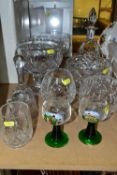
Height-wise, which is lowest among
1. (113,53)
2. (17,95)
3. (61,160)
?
(61,160)

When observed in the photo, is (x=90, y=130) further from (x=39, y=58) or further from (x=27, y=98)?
(x=39, y=58)

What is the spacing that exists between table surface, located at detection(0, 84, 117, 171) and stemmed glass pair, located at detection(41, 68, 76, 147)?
2cm

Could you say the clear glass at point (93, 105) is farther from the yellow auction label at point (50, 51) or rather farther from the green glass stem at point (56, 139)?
the yellow auction label at point (50, 51)

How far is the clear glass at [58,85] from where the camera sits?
676 millimetres

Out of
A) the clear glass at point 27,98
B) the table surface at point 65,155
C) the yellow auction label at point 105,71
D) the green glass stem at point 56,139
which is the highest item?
the yellow auction label at point 105,71

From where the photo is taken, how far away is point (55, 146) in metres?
0.55

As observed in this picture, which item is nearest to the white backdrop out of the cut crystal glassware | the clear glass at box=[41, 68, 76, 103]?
the cut crystal glassware

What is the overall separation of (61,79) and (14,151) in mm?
290

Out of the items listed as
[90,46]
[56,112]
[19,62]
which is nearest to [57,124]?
[56,112]

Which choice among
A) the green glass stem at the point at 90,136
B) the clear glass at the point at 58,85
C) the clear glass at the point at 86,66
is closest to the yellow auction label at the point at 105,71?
the clear glass at the point at 86,66

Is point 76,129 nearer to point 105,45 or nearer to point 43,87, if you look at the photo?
point 43,87

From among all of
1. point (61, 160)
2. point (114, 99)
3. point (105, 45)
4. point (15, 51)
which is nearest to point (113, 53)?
point (105, 45)

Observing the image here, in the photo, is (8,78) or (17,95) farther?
(8,78)

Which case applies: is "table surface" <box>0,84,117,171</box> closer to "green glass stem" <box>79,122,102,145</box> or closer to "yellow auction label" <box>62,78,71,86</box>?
"green glass stem" <box>79,122,102,145</box>
